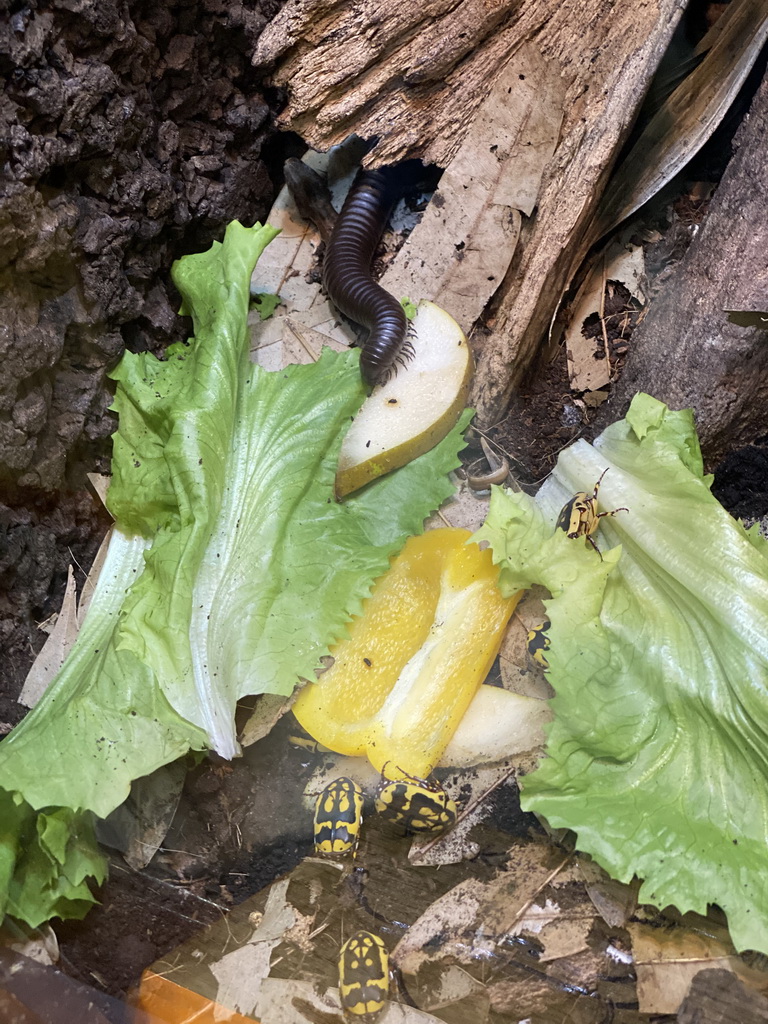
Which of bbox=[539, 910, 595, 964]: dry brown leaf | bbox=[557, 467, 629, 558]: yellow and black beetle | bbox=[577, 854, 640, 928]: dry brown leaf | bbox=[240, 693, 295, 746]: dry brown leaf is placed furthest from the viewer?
bbox=[557, 467, 629, 558]: yellow and black beetle

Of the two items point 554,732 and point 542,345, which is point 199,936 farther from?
point 542,345

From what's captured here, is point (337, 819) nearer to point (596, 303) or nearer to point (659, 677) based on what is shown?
point (659, 677)

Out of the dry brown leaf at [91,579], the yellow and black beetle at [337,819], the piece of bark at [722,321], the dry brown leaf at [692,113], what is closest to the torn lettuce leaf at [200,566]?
the dry brown leaf at [91,579]

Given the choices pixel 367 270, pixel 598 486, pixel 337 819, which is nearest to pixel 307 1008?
pixel 337 819

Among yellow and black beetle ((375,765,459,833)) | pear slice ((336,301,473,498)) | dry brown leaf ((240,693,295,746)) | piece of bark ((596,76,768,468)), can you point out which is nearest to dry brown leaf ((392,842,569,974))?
yellow and black beetle ((375,765,459,833))

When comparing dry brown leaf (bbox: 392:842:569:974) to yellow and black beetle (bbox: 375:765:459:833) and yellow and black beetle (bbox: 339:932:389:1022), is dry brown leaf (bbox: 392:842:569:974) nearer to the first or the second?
yellow and black beetle (bbox: 339:932:389:1022)

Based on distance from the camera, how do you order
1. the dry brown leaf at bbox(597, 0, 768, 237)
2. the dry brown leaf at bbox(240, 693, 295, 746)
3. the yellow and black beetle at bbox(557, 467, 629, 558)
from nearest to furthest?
the dry brown leaf at bbox(240, 693, 295, 746), the yellow and black beetle at bbox(557, 467, 629, 558), the dry brown leaf at bbox(597, 0, 768, 237)
